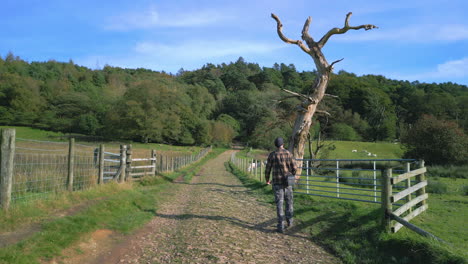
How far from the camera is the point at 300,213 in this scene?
888 cm

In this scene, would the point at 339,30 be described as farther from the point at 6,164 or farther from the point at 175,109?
the point at 175,109

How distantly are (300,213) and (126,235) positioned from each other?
180 inches

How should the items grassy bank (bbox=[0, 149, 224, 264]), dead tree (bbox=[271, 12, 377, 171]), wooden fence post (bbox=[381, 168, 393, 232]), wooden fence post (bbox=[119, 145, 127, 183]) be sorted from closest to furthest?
grassy bank (bbox=[0, 149, 224, 264])
wooden fence post (bbox=[381, 168, 393, 232])
wooden fence post (bbox=[119, 145, 127, 183])
dead tree (bbox=[271, 12, 377, 171])

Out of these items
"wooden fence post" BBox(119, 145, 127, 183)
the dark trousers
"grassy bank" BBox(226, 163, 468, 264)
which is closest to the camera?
"grassy bank" BBox(226, 163, 468, 264)

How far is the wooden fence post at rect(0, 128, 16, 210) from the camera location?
6137 millimetres

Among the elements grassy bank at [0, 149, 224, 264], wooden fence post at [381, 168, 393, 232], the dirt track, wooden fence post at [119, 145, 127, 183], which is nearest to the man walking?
the dirt track

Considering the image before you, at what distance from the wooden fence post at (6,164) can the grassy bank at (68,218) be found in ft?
0.98

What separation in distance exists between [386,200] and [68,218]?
6227mm

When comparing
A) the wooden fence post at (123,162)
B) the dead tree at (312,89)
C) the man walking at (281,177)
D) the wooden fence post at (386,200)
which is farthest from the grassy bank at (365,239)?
the wooden fence post at (123,162)

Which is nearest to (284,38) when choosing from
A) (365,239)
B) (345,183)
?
(345,183)

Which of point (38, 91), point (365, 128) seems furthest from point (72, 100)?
point (365, 128)

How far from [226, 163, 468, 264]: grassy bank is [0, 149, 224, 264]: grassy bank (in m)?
4.06

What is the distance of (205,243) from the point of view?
594 centimetres

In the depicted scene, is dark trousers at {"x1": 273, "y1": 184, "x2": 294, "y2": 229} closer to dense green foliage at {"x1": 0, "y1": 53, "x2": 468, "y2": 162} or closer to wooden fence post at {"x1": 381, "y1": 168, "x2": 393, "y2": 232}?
wooden fence post at {"x1": 381, "y1": 168, "x2": 393, "y2": 232}
